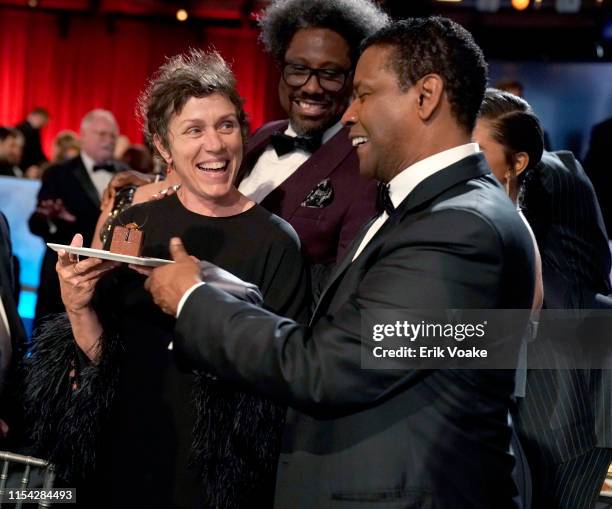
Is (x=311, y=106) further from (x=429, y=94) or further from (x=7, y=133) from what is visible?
(x=7, y=133)

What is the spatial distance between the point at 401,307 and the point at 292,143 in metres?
1.24

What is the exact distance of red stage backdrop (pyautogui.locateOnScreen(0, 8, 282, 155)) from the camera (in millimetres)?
12914

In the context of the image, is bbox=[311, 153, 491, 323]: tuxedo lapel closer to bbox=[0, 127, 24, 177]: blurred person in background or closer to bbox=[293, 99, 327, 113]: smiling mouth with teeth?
bbox=[293, 99, 327, 113]: smiling mouth with teeth

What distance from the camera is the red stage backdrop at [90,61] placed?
42.4 feet

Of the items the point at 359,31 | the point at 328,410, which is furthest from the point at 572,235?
the point at 328,410

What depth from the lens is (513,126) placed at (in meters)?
2.33

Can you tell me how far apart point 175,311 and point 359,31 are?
49.9 inches

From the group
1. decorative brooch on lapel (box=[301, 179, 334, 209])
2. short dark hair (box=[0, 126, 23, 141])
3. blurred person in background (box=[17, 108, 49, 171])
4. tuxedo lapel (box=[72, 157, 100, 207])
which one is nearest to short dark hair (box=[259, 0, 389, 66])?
decorative brooch on lapel (box=[301, 179, 334, 209])

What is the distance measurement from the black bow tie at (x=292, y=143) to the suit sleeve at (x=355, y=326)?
1.09 metres

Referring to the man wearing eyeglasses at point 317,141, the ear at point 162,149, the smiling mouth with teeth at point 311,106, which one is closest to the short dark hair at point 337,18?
the man wearing eyeglasses at point 317,141

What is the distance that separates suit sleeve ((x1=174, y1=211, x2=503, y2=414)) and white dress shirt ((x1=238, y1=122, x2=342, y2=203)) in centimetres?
107

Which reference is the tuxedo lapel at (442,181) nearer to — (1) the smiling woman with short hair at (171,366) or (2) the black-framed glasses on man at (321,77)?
(1) the smiling woman with short hair at (171,366)

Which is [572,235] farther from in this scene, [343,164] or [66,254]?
[66,254]

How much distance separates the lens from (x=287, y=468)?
1.75 metres
